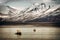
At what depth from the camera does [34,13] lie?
5.85 feet

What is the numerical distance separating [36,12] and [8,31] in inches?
19.8

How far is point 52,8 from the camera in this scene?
1.75m

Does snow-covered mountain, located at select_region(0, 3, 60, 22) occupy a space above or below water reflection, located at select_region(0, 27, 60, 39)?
above

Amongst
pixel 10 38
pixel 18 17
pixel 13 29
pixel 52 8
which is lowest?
pixel 10 38

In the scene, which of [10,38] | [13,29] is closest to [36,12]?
[13,29]

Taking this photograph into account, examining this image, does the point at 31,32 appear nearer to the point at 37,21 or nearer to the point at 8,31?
the point at 37,21

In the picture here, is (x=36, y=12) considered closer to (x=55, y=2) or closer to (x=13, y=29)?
(x=55, y=2)

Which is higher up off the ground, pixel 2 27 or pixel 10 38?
pixel 2 27

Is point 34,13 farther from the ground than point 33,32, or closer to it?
farther from the ground

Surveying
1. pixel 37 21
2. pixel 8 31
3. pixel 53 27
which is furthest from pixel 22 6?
pixel 53 27

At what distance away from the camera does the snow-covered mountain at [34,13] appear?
176 centimetres

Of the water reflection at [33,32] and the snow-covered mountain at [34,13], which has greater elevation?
the snow-covered mountain at [34,13]

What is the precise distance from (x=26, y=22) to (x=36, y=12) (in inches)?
8.2

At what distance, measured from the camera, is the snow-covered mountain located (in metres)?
1.76
